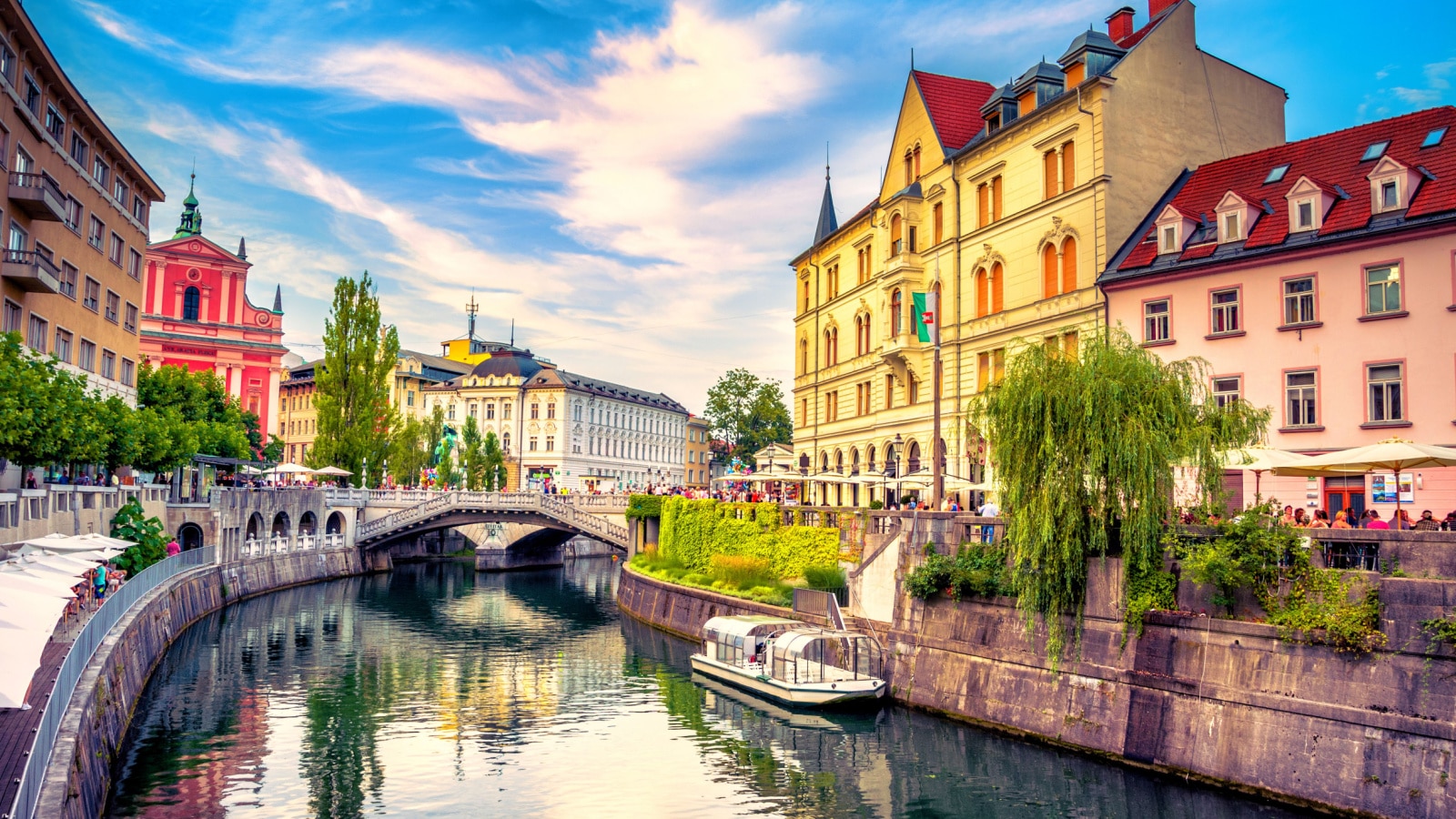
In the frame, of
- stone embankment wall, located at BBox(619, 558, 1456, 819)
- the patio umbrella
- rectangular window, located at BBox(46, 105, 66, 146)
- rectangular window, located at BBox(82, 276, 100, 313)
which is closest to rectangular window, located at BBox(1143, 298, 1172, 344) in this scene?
stone embankment wall, located at BBox(619, 558, 1456, 819)

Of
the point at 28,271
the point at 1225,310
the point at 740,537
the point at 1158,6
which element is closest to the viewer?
the point at 1225,310

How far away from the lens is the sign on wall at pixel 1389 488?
104ft

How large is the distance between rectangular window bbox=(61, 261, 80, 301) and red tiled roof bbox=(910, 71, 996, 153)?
4041cm

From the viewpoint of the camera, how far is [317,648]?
44594mm

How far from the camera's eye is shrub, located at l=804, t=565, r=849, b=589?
127 ft

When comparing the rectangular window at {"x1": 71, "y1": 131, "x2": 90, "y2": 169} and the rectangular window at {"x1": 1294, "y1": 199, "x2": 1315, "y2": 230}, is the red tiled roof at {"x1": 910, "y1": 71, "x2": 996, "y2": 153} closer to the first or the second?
the rectangular window at {"x1": 1294, "y1": 199, "x2": 1315, "y2": 230}

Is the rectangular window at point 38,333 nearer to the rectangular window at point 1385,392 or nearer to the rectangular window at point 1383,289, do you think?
the rectangular window at point 1383,289

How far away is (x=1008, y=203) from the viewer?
45.6 m

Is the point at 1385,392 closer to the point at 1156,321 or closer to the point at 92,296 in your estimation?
the point at 1156,321

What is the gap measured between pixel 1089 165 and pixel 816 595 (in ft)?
63.4

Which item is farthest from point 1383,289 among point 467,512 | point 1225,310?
point 467,512

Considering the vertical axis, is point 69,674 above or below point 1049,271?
below

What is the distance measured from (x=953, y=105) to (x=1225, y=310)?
20.8 meters

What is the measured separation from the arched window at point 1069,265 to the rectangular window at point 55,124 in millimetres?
42204
